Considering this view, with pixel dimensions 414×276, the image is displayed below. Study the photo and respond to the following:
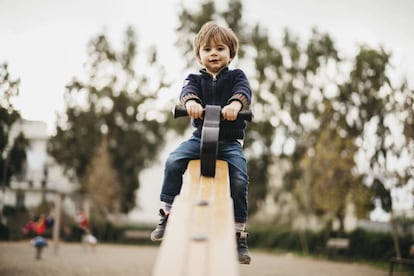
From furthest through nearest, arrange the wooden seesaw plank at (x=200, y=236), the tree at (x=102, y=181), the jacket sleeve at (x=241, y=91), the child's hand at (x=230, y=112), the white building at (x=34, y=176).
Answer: the tree at (x=102, y=181) → the white building at (x=34, y=176) → the jacket sleeve at (x=241, y=91) → the child's hand at (x=230, y=112) → the wooden seesaw plank at (x=200, y=236)

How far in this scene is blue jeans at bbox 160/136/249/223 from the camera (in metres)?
3.43

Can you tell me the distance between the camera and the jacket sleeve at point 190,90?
11.9 feet

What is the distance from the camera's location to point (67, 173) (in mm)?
41969

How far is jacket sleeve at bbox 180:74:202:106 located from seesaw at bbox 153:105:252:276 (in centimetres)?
51

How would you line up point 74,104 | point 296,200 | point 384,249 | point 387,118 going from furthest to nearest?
point 74,104 → point 296,200 → point 384,249 → point 387,118

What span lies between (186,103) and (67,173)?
132 ft

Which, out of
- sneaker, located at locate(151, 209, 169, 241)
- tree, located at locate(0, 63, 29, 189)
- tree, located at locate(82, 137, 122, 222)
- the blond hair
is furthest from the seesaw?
tree, located at locate(82, 137, 122, 222)

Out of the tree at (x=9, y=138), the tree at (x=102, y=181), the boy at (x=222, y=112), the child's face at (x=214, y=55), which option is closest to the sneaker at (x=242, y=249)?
the boy at (x=222, y=112)

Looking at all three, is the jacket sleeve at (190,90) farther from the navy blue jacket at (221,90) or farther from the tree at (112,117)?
the tree at (112,117)

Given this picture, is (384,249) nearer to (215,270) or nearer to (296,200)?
(296,200)

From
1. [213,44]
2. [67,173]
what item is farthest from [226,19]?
[213,44]

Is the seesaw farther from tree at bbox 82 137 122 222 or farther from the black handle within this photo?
tree at bbox 82 137 122 222

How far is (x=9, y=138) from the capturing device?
461 inches

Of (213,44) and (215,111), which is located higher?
(213,44)
